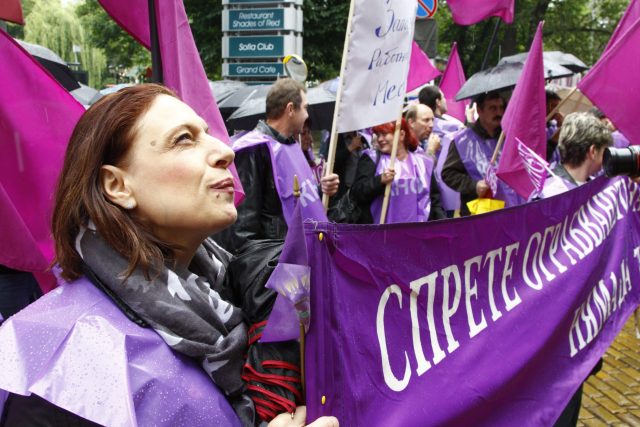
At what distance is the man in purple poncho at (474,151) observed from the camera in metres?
5.31

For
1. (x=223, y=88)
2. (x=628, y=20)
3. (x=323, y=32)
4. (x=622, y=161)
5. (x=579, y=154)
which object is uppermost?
(x=628, y=20)

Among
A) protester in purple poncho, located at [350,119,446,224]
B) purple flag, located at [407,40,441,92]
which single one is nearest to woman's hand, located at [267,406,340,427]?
protester in purple poncho, located at [350,119,446,224]

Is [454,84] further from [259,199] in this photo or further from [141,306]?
[141,306]

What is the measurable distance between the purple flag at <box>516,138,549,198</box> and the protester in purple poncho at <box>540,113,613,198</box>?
0.31 feet

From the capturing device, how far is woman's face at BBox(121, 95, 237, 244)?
1408 mm

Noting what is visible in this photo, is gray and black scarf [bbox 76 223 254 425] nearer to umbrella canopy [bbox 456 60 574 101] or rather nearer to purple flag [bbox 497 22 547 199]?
purple flag [bbox 497 22 547 199]

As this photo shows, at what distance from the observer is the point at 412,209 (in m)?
5.11

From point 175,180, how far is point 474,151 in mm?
4264

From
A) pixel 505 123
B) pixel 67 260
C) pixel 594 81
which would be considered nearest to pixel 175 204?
pixel 67 260

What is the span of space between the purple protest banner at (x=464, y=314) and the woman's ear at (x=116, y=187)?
39 centimetres

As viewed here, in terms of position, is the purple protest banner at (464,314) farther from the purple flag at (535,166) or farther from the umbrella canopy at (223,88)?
the umbrella canopy at (223,88)

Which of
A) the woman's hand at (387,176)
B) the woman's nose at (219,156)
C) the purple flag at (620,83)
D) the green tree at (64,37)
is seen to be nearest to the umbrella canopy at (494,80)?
the woman's hand at (387,176)

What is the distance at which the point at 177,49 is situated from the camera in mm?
2787

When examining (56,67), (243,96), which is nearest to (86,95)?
(243,96)
